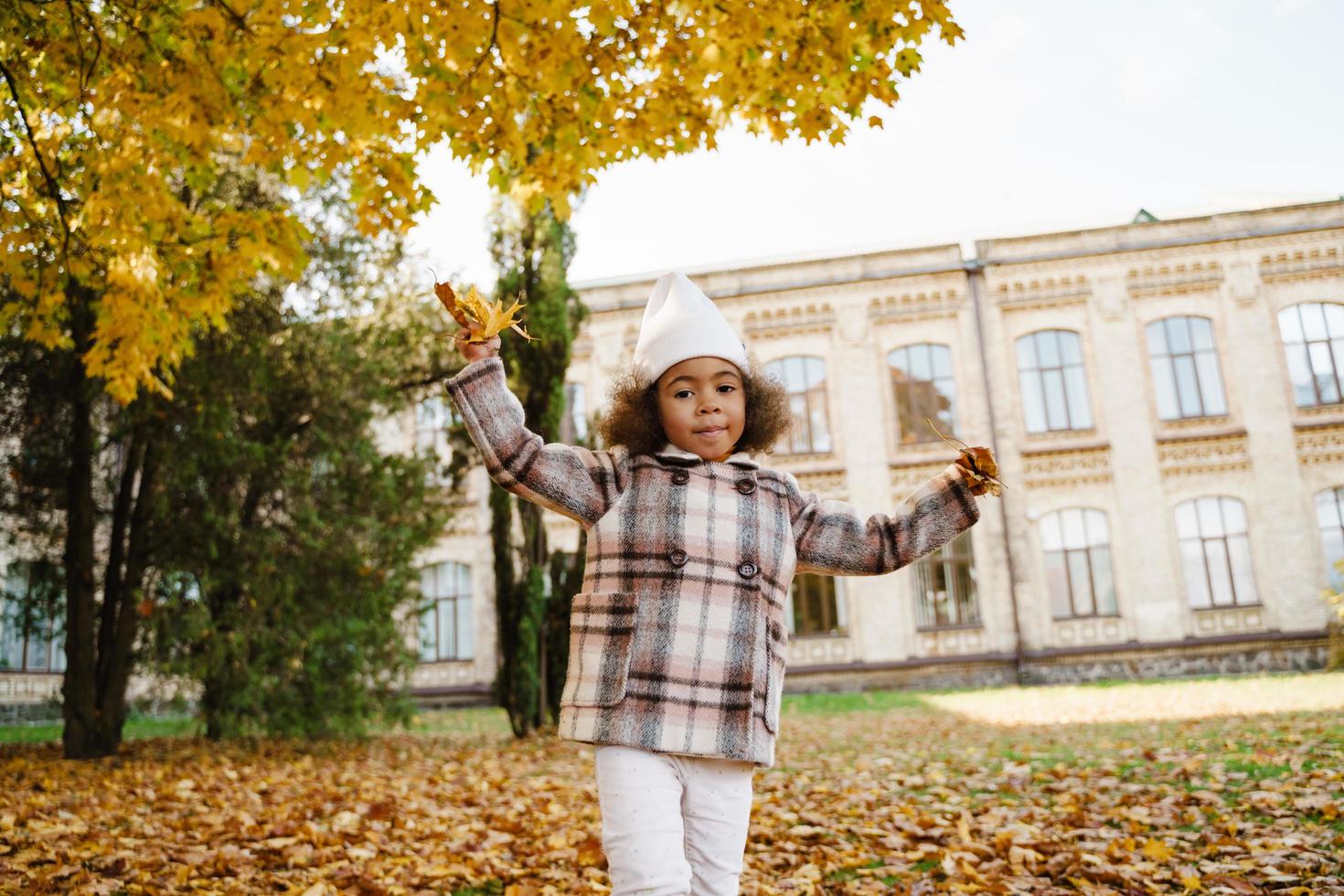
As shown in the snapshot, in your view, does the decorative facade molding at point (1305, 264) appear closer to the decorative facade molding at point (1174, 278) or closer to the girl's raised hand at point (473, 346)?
the decorative facade molding at point (1174, 278)

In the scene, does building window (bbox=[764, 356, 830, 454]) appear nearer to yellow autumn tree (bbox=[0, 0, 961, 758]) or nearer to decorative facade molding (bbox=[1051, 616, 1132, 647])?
→ decorative facade molding (bbox=[1051, 616, 1132, 647])

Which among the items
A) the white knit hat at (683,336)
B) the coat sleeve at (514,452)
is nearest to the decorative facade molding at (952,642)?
the white knit hat at (683,336)

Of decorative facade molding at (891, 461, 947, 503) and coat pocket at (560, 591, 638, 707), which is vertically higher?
decorative facade molding at (891, 461, 947, 503)

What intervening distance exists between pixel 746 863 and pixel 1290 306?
68.3 feet

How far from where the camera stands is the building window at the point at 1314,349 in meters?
20.3

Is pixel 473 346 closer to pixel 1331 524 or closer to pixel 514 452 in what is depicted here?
pixel 514 452

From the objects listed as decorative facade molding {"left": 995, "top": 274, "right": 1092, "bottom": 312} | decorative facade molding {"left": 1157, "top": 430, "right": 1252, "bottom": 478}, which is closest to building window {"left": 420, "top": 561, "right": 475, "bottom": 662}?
decorative facade molding {"left": 995, "top": 274, "right": 1092, "bottom": 312}

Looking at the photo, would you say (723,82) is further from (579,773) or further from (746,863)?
(579,773)

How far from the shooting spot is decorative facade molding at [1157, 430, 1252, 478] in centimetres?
2017

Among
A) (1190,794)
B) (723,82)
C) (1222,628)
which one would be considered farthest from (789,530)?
(1222,628)

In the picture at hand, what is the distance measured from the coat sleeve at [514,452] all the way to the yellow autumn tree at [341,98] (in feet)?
10.2

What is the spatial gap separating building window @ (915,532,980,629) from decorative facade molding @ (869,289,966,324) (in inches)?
192

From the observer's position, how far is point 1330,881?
3.71 metres

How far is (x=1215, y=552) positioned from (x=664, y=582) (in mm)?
20559
